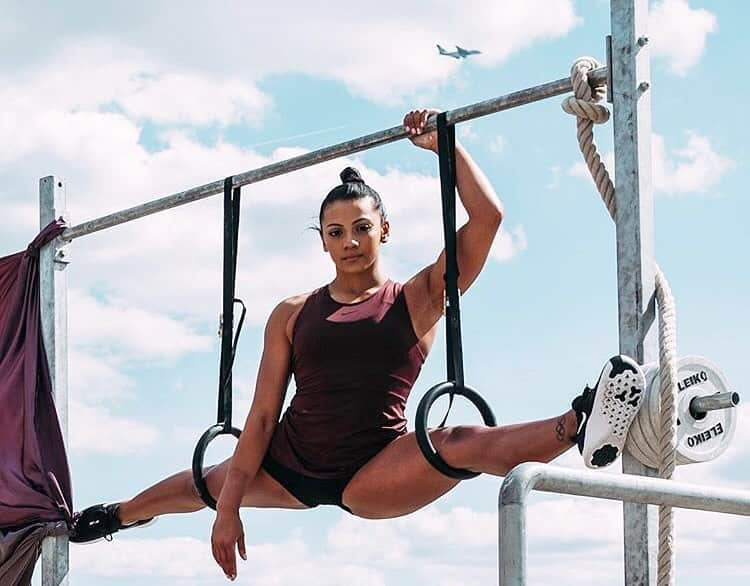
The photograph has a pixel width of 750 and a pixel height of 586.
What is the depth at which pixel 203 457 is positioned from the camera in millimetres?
4668

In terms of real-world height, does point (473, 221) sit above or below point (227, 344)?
above

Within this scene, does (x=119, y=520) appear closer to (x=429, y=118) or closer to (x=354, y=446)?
(x=354, y=446)

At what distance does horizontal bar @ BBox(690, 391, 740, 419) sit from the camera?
11.0 feet

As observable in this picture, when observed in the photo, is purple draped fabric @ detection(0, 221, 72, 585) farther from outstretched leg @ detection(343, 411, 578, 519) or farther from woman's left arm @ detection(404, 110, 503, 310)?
woman's left arm @ detection(404, 110, 503, 310)

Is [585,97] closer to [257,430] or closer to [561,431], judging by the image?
[561,431]

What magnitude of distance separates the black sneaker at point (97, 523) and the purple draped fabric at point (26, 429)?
0.20 feet

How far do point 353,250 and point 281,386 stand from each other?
0.50 meters

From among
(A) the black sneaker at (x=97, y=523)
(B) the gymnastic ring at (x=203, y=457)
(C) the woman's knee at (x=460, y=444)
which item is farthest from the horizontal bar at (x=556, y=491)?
(A) the black sneaker at (x=97, y=523)

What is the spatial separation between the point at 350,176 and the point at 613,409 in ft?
4.27

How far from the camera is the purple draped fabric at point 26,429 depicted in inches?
212

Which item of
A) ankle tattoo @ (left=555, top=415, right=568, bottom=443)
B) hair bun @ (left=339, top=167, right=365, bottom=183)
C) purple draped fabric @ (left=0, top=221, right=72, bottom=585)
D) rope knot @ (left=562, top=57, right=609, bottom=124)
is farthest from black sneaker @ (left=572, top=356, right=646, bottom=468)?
purple draped fabric @ (left=0, top=221, right=72, bottom=585)

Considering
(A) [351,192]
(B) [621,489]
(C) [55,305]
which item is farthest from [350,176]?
(B) [621,489]

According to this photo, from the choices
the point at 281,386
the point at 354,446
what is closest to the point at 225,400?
the point at 281,386

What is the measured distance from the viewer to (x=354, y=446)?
13.9ft
